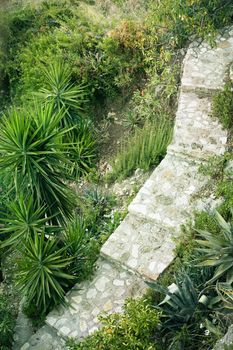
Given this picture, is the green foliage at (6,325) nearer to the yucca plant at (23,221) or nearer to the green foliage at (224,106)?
the yucca plant at (23,221)

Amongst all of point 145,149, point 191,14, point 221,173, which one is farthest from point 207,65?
point 221,173

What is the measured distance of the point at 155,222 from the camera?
7992 millimetres

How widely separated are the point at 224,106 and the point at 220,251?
120 inches

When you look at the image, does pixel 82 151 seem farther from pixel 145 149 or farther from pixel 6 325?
pixel 6 325

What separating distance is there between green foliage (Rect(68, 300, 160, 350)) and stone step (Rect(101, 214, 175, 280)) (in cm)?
104

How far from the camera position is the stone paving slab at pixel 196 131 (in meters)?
8.71

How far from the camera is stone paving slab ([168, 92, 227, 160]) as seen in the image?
28.6 feet

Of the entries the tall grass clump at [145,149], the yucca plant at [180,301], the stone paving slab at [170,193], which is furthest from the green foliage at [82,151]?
the yucca plant at [180,301]

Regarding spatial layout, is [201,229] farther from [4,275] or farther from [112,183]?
[4,275]

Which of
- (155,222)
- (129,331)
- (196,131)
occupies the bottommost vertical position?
(129,331)

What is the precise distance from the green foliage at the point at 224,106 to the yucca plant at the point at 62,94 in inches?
94.4

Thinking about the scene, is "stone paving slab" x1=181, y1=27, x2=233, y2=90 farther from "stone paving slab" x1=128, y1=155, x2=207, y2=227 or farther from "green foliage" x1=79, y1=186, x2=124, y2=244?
"green foliage" x1=79, y1=186, x2=124, y2=244

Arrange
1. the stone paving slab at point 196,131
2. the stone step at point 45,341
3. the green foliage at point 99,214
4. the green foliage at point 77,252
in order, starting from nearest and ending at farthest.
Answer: the stone step at point 45,341 → the green foliage at point 77,252 → the green foliage at point 99,214 → the stone paving slab at point 196,131

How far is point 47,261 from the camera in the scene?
714 cm
